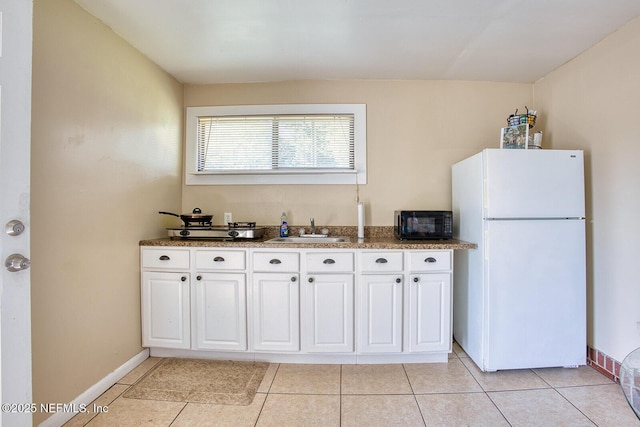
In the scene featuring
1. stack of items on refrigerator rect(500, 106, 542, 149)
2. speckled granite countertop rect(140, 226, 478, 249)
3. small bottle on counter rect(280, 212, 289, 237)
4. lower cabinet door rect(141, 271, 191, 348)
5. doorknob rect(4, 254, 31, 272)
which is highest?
stack of items on refrigerator rect(500, 106, 542, 149)

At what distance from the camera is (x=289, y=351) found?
200 centimetres

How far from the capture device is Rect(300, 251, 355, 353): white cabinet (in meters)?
1.99

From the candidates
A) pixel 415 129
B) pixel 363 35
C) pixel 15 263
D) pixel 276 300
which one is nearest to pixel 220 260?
pixel 276 300

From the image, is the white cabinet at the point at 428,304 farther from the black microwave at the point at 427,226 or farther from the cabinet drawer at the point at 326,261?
the cabinet drawer at the point at 326,261

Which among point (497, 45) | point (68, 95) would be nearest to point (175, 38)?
point (68, 95)

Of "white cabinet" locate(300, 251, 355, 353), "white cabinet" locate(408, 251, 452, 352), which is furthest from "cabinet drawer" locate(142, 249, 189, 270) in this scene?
"white cabinet" locate(408, 251, 452, 352)

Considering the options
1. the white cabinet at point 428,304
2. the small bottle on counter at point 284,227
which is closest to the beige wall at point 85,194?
the small bottle on counter at point 284,227

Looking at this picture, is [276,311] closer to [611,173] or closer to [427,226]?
[427,226]

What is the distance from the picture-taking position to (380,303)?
1.99 metres

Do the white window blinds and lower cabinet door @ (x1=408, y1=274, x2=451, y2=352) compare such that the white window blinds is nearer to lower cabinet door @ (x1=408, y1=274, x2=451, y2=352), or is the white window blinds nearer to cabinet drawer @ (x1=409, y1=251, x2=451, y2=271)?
cabinet drawer @ (x1=409, y1=251, x2=451, y2=271)

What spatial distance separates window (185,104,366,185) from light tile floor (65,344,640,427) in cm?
160

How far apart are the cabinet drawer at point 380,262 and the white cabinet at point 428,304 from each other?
10cm

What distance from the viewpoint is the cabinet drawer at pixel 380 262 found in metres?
1.98

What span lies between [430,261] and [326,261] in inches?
30.0
